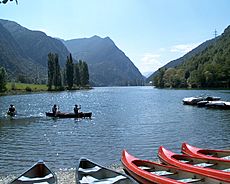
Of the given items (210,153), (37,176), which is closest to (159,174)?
(37,176)

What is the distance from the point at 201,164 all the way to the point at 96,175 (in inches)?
262

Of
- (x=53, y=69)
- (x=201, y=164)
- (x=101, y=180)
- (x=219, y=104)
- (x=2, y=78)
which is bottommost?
(x=201, y=164)

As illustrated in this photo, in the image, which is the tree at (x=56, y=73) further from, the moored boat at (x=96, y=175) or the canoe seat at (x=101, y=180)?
the canoe seat at (x=101, y=180)

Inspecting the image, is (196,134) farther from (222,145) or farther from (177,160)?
(177,160)

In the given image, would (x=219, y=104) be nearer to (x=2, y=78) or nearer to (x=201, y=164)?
(x=201, y=164)

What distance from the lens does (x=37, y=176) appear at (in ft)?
52.2

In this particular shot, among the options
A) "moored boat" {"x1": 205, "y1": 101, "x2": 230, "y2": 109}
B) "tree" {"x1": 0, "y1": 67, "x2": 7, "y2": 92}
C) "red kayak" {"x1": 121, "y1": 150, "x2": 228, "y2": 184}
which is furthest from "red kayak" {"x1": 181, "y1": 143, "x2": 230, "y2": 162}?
"tree" {"x1": 0, "y1": 67, "x2": 7, "y2": 92}

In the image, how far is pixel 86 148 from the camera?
3136cm

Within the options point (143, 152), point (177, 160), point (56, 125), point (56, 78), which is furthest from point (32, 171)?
point (56, 78)

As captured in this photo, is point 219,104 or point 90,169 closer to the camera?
point 90,169

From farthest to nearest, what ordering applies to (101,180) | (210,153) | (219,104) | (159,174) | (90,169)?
(219,104), (210,153), (159,174), (90,169), (101,180)

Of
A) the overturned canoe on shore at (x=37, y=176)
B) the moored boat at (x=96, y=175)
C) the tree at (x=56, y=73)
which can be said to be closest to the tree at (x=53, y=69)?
the tree at (x=56, y=73)

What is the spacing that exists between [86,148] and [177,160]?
13.1 m

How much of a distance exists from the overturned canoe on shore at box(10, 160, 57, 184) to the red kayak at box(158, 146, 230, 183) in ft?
22.5
